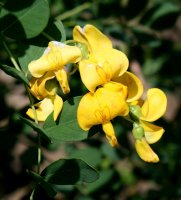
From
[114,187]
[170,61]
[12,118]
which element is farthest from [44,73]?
[170,61]

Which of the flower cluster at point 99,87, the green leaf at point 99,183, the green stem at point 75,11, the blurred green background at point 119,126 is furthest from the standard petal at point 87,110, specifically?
the green leaf at point 99,183

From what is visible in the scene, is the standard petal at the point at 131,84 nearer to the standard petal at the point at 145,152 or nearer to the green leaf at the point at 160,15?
the standard petal at the point at 145,152

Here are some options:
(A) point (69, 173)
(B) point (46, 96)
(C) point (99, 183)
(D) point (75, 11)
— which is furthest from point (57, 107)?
(C) point (99, 183)

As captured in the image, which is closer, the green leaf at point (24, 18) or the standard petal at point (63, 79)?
the standard petal at point (63, 79)

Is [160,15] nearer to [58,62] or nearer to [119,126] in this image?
[119,126]

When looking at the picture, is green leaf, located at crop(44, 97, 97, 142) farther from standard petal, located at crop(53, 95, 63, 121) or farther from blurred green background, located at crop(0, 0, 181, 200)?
blurred green background, located at crop(0, 0, 181, 200)

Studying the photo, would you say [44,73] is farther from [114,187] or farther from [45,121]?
[114,187]
